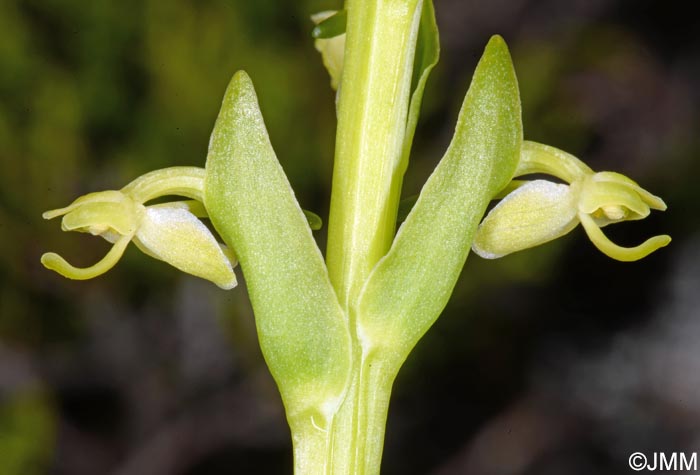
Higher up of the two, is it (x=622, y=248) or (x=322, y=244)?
(x=622, y=248)

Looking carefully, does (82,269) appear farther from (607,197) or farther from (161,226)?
(607,197)

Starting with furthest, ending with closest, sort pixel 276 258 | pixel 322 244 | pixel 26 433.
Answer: pixel 322 244 < pixel 26 433 < pixel 276 258

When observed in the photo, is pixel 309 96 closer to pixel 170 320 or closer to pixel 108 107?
pixel 108 107

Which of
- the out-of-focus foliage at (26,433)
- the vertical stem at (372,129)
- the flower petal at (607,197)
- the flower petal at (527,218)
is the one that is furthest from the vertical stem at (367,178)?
the out-of-focus foliage at (26,433)

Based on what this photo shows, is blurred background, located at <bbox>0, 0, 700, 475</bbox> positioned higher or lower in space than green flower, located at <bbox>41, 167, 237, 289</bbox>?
lower

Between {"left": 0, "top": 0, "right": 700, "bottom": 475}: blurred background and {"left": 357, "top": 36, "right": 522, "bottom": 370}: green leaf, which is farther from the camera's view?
{"left": 0, "top": 0, "right": 700, "bottom": 475}: blurred background

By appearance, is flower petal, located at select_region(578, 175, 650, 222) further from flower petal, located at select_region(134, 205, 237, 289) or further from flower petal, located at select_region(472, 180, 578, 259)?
flower petal, located at select_region(134, 205, 237, 289)

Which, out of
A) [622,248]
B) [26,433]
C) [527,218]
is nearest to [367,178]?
[527,218]

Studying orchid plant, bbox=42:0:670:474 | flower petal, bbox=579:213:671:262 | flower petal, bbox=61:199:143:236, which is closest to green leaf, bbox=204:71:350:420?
orchid plant, bbox=42:0:670:474
